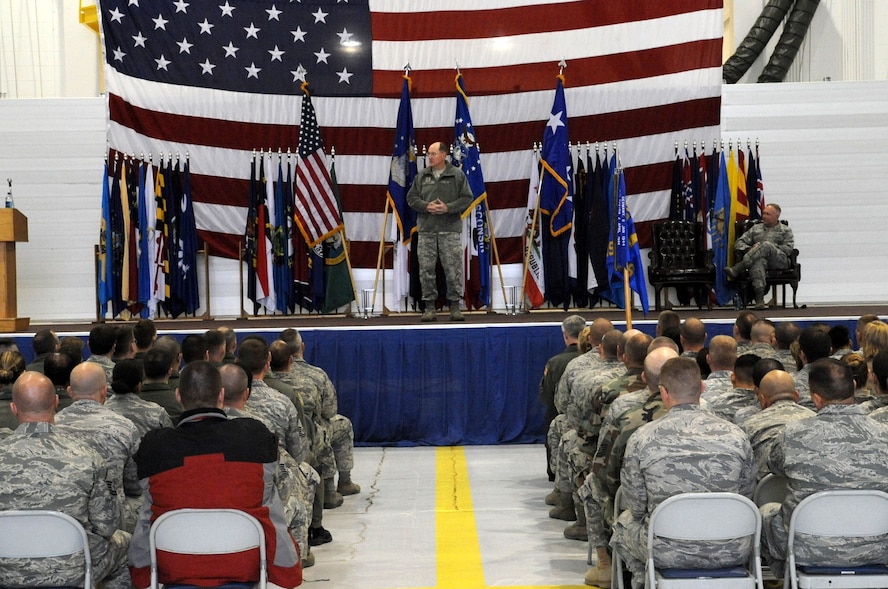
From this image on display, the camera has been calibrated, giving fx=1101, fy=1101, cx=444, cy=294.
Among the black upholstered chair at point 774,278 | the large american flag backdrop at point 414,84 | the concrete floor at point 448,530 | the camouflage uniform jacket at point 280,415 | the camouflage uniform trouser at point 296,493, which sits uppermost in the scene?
the large american flag backdrop at point 414,84

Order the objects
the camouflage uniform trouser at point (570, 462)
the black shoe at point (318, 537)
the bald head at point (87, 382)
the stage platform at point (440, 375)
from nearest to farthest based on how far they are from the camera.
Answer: the bald head at point (87, 382), the camouflage uniform trouser at point (570, 462), the black shoe at point (318, 537), the stage platform at point (440, 375)

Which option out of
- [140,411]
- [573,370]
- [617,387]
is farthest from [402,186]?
[140,411]

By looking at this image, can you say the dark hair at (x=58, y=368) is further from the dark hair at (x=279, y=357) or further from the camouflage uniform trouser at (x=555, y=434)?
the camouflage uniform trouser at (x=555, y=434)

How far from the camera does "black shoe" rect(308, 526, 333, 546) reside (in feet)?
21.6

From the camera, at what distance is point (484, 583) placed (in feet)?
18.4

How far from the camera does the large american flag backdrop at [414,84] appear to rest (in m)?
13.6

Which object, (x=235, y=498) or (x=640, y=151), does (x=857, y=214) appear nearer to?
(x=640, y=151)

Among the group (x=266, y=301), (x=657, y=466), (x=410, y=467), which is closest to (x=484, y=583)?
(x=657, y=466)

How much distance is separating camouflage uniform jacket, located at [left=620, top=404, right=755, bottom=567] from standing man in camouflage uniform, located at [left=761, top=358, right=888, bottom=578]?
175mm

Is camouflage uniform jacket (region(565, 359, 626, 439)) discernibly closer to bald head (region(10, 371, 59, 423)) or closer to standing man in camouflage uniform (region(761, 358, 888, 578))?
standing man in camouflage uniform (region(761, 358, 888, 578))

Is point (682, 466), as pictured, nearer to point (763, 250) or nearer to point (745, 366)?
point (745, 366)

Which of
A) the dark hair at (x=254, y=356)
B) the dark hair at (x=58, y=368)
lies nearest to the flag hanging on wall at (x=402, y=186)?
the dark hair at (x=254, y=356)

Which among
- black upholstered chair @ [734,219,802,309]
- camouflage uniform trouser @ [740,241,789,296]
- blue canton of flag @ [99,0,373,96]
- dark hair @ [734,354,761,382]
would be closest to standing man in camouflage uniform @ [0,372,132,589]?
dark hair @ [734,354,761,382]

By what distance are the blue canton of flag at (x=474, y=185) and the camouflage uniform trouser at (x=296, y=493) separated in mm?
7292
